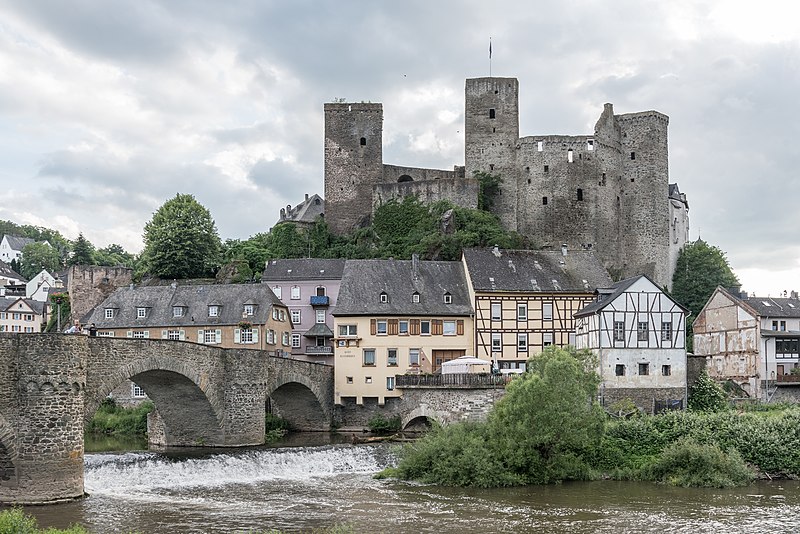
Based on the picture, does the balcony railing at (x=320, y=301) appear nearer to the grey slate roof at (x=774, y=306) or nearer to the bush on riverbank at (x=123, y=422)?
the bush on riverbank at (x=123, y=422)

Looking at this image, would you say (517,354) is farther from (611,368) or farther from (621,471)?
(621,471)

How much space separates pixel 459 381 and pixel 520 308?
1044 centimetres

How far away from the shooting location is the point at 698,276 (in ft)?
279

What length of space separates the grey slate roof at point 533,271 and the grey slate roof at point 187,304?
42.5 ft

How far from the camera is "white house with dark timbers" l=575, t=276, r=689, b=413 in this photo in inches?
1903

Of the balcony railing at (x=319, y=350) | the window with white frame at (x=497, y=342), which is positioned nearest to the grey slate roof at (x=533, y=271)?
the window with white frame at (x=497, y=342)

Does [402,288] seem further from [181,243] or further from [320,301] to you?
[181,243]

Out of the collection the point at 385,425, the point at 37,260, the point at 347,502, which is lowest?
the point at 347,502

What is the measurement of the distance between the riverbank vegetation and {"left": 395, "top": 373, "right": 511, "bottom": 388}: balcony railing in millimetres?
7913

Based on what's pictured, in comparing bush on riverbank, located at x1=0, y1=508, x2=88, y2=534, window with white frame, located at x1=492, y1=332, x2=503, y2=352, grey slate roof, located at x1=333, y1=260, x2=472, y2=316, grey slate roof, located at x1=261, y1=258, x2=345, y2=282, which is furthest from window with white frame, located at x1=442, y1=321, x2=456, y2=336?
bush on riverbank, located at x1=0, y1=508, x2=88, y2=534

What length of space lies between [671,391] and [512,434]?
15.2 m

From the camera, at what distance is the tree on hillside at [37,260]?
Answer: 148000mm

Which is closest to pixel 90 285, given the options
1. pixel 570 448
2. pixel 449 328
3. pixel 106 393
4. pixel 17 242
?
pixel 449 328

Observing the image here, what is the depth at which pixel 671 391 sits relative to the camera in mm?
48531
